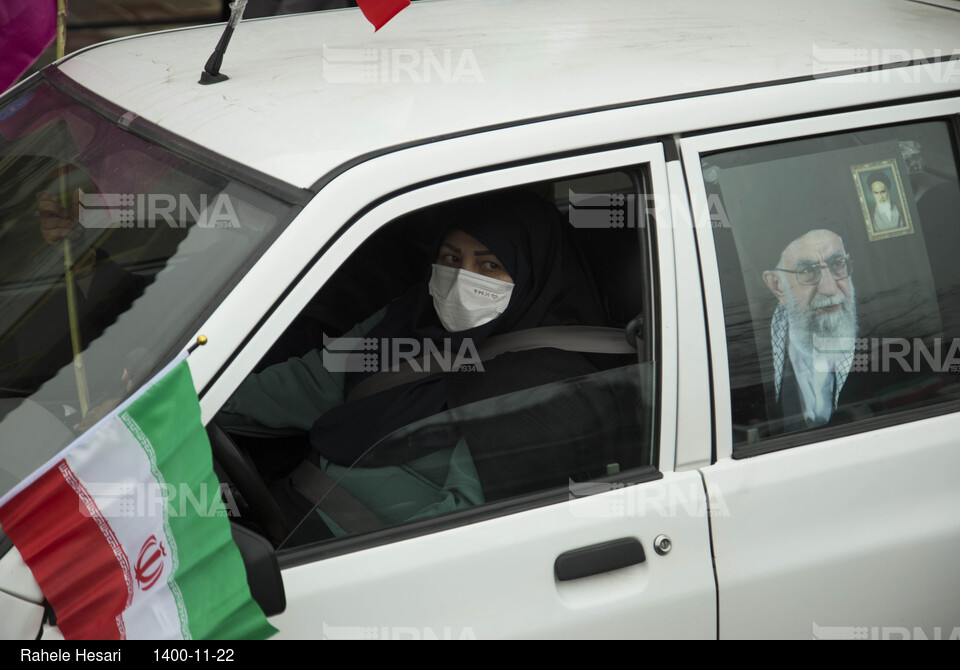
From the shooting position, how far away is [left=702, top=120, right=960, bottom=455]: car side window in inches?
76.7

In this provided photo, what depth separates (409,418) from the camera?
2.21 meters

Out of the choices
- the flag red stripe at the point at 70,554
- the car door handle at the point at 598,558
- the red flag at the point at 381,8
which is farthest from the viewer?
the red flag at the point at 381,8

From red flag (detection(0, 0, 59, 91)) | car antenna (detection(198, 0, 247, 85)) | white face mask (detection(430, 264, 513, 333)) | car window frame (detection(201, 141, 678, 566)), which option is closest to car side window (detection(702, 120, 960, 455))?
car window frame (detection(201, 141, 678, 566))

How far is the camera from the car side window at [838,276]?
1949mm

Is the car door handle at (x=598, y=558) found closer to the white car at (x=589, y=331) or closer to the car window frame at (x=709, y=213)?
the white car at (x=589, y=331)

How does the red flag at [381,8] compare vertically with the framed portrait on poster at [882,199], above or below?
above

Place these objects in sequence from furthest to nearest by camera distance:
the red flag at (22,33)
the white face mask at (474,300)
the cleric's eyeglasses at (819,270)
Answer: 1. the red flag at (22,33)
2. the white face mask at (474,300)
3. the cleric's eyeglasses at (819,270)

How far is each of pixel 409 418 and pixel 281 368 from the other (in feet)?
1.59

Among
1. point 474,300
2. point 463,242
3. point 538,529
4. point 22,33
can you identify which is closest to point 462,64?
point 463,242

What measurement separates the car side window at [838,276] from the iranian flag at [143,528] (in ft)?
3.36

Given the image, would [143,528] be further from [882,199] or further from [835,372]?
[882,199]

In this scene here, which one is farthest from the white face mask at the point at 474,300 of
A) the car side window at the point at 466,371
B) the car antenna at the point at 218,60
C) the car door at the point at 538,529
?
the car antenna at the point at 218,60

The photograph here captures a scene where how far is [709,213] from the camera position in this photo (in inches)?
74.9

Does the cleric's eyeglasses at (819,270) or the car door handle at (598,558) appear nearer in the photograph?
the car door handle at (598,558)
